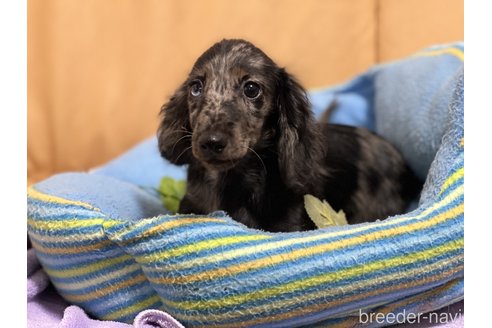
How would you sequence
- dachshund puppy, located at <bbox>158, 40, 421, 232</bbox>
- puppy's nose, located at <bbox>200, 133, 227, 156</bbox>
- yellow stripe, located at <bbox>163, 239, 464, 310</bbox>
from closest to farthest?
yellow stripe, located at <bbox>163, 239, 464, 310</bbox> → puppy's nose, located at <bbox>200, 133, 227, 156</bbox> → dachshund puppy, located at <bbox>158, 40, 421, 232</bbox>

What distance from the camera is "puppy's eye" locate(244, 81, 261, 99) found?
142 centimetres

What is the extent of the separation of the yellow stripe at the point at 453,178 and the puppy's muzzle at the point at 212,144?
1.61 feet

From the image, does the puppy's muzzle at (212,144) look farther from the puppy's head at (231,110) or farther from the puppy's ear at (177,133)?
the puppy's ear at (177,133)

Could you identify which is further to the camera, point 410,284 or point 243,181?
point 243,181

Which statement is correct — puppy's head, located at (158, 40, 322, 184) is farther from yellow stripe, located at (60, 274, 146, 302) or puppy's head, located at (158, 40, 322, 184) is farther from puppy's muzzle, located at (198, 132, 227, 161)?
yellow stripe, located at (60, 274, 146, 302)

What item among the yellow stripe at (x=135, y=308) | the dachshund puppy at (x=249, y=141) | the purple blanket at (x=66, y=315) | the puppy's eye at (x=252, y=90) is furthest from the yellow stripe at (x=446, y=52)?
the yellow stripe at (x=135, y=308)

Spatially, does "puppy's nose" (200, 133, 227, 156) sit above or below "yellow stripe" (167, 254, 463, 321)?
above

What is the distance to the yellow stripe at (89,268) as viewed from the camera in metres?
1.27

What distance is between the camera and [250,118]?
1394 millimetres

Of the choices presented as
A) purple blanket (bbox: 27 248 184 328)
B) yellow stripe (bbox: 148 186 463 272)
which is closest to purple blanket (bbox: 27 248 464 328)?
purple blanket (bbox: 27 248 184 328)

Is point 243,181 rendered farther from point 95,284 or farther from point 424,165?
point 424,165

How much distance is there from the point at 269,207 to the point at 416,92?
2.49ft

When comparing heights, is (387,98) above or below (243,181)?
above

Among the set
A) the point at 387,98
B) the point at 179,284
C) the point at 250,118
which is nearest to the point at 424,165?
the point at 387,98
